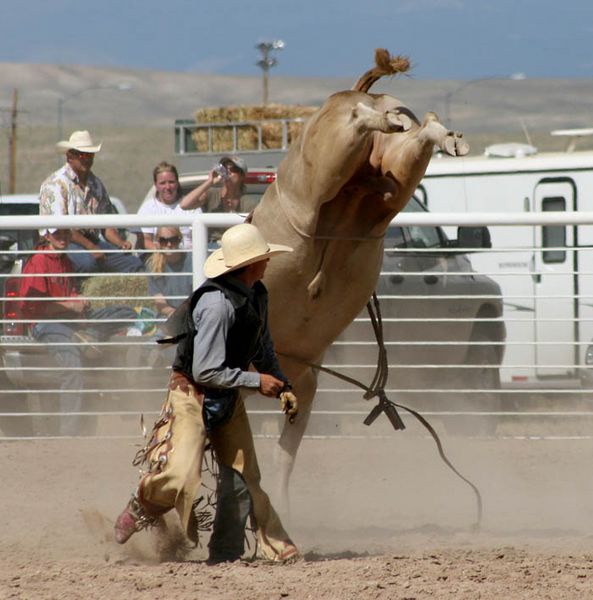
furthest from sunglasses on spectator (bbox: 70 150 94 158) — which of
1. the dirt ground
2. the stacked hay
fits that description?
the stacked hay

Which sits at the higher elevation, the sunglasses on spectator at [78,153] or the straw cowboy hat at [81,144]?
the straw cowboy hat at [81,144]

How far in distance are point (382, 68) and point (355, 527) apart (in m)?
2.54

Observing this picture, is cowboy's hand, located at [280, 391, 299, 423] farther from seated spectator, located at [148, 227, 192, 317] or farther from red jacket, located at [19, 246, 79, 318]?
red jacket, located at [19, 246, 79, 318]

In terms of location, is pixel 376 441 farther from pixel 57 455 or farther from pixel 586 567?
pixel 586 567

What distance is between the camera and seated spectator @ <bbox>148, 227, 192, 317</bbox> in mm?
8234

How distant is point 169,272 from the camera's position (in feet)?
27.2

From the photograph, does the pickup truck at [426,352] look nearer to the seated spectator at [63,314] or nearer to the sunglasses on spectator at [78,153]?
the seated spectator at [63,314]

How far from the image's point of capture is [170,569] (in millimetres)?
5383

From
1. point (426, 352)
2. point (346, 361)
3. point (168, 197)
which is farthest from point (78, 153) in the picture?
point (426, 352)

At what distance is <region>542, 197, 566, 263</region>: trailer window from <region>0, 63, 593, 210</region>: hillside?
1377 inches

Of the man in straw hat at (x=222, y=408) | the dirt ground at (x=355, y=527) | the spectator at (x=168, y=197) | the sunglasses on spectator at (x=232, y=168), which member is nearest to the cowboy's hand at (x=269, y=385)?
the man in straw hat at (x=222, y=408)

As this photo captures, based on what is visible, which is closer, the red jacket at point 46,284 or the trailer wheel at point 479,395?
the red jacket at point 46,284

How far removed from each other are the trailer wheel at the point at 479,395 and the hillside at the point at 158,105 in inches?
1526

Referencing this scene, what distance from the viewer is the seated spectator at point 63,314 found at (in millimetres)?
8266
